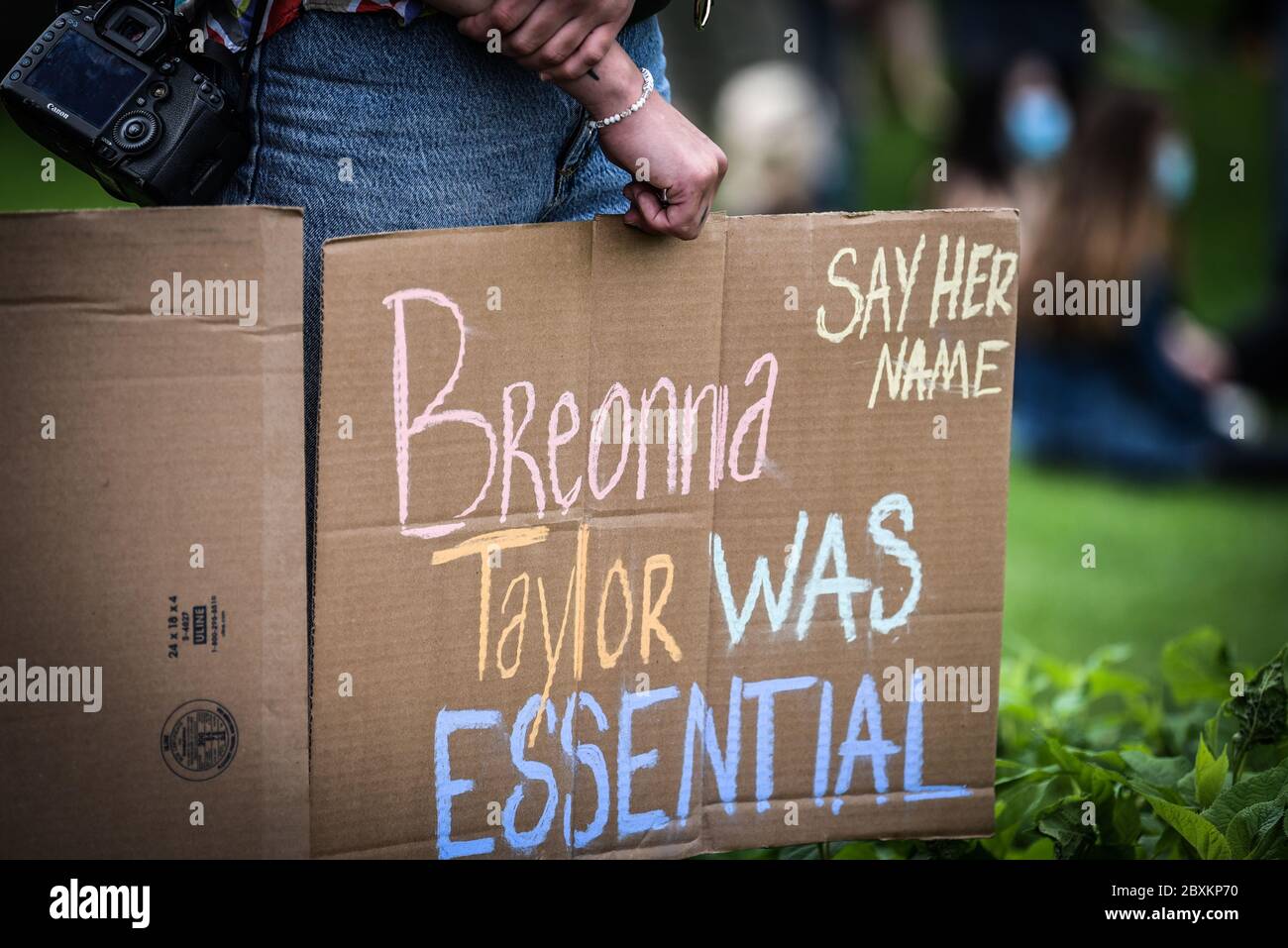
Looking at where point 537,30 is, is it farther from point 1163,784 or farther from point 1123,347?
point 1123,347

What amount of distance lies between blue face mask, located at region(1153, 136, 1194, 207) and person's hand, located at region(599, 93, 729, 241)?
3958 millimetres

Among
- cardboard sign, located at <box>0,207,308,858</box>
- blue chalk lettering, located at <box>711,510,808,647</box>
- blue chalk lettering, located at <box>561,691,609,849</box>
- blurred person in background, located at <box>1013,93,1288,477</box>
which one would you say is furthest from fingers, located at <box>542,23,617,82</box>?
blurred person in background, located at <box>1013,93,1288,477</box>

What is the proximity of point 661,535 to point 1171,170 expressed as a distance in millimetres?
4174

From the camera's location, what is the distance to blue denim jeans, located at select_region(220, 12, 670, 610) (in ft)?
4.99

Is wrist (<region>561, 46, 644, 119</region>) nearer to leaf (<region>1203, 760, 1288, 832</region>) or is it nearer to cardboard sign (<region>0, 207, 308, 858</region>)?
cardboard sign (<region>0, 207, 308, 858</region>)

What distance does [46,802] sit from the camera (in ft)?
4.96

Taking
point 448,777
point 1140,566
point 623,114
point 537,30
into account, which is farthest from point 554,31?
point 1140,566

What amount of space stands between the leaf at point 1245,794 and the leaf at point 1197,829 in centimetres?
5

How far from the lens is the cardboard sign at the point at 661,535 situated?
158 cm

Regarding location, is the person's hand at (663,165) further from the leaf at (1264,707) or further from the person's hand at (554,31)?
the leaf at (1264,707)

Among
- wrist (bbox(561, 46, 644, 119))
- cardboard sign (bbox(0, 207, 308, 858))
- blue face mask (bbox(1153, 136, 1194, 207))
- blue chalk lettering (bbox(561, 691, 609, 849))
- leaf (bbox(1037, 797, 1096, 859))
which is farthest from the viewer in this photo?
blue face mask (bbox(1153, 136, 1194, 207))

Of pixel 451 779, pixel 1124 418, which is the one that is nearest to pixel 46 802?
pixel 451 779
